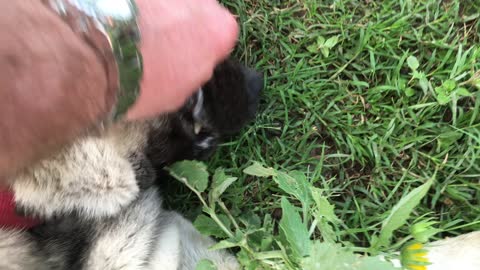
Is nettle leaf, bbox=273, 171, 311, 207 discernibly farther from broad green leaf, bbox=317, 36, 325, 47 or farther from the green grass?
broad green leaf, bbox=317, 36, 325, 47

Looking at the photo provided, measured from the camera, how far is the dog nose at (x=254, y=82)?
1970mm

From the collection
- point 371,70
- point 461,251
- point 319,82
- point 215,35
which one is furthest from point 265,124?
point 461,251

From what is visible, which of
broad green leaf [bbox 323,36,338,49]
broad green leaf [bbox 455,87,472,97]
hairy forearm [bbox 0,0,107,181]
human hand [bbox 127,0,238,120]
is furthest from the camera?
broad green leaf [bbox 323,36,338,49]

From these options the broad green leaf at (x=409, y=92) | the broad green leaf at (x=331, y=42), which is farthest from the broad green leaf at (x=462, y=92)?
the broad green leaf at (x=331, y=42)

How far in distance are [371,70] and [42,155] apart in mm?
1259

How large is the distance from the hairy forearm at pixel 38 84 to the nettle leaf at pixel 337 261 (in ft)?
1.97

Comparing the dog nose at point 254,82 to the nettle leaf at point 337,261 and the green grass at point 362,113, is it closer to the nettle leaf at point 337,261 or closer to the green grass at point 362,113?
the green grass at point 362,113

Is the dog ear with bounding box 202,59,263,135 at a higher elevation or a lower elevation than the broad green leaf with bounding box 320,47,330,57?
higher

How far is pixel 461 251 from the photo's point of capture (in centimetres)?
179

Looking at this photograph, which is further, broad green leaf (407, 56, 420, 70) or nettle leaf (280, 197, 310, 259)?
broad green leaf (407, 56, 420, 70)

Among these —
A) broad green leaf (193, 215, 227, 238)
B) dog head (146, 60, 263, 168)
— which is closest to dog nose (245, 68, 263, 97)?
dog head (146, 60, 263, 168)

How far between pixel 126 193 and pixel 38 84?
28.4 inches

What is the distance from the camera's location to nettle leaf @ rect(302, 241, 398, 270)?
1.31 metres

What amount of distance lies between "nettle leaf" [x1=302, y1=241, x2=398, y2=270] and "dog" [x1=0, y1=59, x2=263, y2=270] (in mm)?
557
